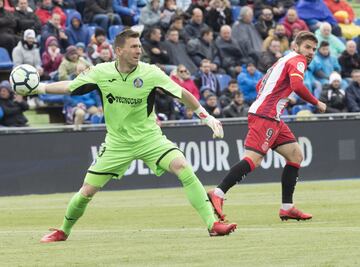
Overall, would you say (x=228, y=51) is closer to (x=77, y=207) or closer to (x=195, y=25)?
(x=195, y=25)

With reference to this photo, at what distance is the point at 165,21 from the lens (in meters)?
27.2

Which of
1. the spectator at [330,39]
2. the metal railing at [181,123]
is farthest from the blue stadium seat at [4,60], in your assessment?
the spectator at [330,39]

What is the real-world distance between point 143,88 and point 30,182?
10.2 m

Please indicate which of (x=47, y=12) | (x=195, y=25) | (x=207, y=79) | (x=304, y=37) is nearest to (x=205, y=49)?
(x=195, y=25)

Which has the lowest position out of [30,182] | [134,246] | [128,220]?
[30,182]

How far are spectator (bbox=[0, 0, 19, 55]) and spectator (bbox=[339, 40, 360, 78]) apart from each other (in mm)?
8511

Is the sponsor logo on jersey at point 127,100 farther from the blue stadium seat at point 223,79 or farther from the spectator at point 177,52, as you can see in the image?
the spectator at point 177,52

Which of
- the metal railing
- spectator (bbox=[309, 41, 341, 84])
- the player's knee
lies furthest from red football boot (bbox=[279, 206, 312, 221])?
spectator (bbox=[309, 41, 341, 84])

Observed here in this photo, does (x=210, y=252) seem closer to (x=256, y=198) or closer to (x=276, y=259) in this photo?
(x=276, y=259)

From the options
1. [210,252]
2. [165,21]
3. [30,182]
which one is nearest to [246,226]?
[210,252]

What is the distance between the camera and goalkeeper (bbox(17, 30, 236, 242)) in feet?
37.7

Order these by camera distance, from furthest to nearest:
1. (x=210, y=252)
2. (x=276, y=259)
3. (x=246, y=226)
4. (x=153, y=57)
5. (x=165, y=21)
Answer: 1. (x=165, y=21)
2. (x=153, y=57)
3. (x=246, y=226)
4. (x=210, y=252)
5. (x=276, y=259)

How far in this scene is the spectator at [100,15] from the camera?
26391mm

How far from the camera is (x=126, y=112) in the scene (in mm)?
11594
